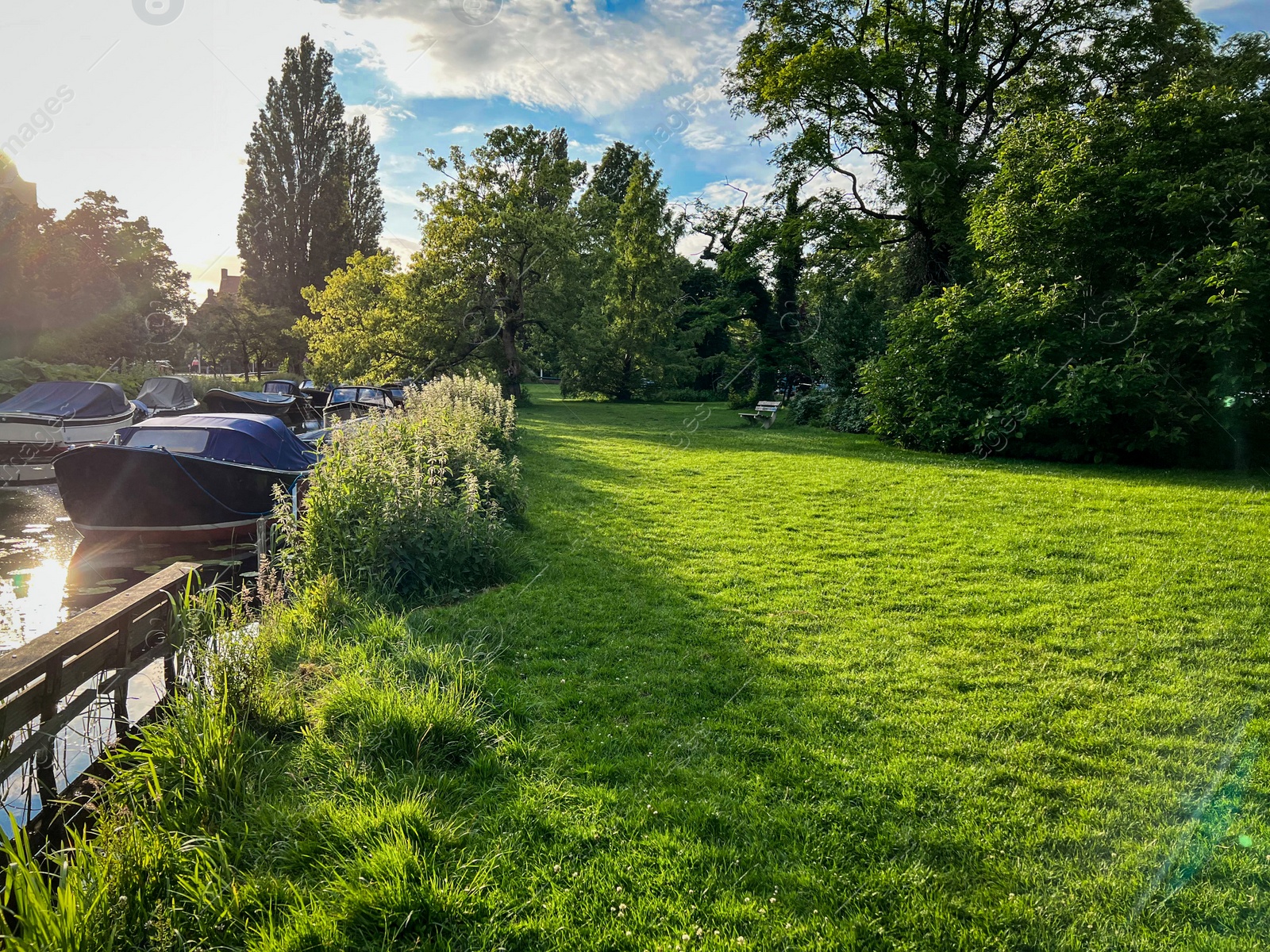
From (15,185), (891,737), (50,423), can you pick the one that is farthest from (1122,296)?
(15,185)

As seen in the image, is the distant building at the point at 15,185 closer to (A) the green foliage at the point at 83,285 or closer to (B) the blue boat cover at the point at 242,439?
(A) the green foliage at the point at 83,285

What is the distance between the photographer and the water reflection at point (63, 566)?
19.3ft

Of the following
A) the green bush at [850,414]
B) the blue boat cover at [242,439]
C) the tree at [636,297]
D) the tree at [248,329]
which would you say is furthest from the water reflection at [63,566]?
the tree at [248,329]

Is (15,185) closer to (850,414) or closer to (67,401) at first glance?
(67,401)

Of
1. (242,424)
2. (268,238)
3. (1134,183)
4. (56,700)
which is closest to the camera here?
(56,700)

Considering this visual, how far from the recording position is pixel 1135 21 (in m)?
17.7

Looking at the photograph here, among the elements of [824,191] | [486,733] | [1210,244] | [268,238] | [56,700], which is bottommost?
[486,733]

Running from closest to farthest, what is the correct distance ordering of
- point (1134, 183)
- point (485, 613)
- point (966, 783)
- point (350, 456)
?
1. point (966, 783)
2. point (485, 613)
3. point (350, 456)
4. point (1134, 183)

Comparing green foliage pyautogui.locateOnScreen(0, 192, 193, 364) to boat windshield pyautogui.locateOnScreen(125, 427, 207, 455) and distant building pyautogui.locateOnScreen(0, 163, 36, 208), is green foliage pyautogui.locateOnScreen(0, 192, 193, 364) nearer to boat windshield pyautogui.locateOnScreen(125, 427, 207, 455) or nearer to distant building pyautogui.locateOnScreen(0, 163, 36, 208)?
distant building pyautogui.locateOnScreen(0, 163, 36, 208)

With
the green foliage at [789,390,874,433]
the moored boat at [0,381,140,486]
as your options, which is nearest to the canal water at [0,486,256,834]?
the moored boat at [0,381,140,486]

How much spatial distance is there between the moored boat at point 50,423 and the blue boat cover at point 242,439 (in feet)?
17.5

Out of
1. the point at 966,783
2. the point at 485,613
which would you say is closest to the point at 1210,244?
the point at 966,783

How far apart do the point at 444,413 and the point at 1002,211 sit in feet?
42.6

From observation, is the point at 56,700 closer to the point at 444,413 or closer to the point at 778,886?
the point at 778,886
